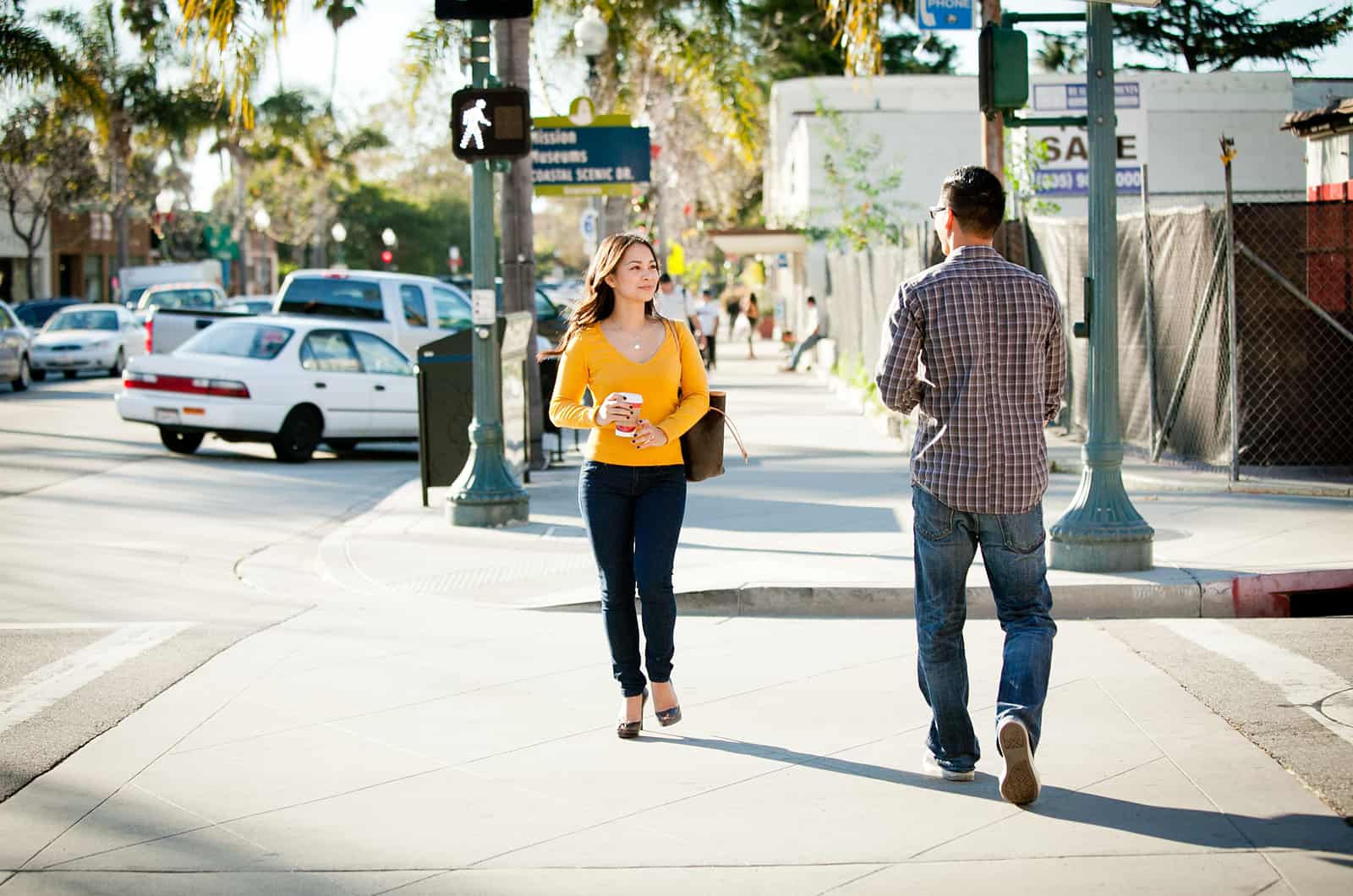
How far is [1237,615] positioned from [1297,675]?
1628 mm

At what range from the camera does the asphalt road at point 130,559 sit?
6.95 meters

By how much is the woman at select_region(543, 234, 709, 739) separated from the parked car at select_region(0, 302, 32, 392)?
24.6 metres

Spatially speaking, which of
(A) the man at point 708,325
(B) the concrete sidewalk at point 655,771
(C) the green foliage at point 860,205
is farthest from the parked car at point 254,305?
(B) the concrete sidewalk at point 655,771

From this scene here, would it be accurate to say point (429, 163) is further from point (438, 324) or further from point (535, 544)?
point (535, 544)

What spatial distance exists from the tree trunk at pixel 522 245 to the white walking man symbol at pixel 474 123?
147 inches

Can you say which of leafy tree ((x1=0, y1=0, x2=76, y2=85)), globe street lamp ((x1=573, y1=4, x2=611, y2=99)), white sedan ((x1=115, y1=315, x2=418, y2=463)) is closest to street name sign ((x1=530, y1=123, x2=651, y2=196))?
white sedan ((x1=115, y1=315, x2=418, y2=463))

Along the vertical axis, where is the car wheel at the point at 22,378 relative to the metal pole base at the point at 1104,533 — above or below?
above

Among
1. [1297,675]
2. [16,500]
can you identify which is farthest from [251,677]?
[16,500]

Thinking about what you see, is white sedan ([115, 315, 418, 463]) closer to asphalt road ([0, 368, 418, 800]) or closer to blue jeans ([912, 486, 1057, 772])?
asphalt road ([0, 368, 418, 800])

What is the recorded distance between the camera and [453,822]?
16.7 ft

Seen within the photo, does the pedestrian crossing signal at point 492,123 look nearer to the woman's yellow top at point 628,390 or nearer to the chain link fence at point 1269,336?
the chain link fence at point 1269,336

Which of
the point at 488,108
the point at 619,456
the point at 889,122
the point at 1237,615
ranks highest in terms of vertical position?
the point at 889,122

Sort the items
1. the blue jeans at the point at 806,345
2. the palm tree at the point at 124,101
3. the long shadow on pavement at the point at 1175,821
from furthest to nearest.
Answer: the palm tree at the point at 124,101, the blue jeans at the point at 806,345, the long shadow on pavement at the point at 1175,821

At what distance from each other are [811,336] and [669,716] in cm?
2847
